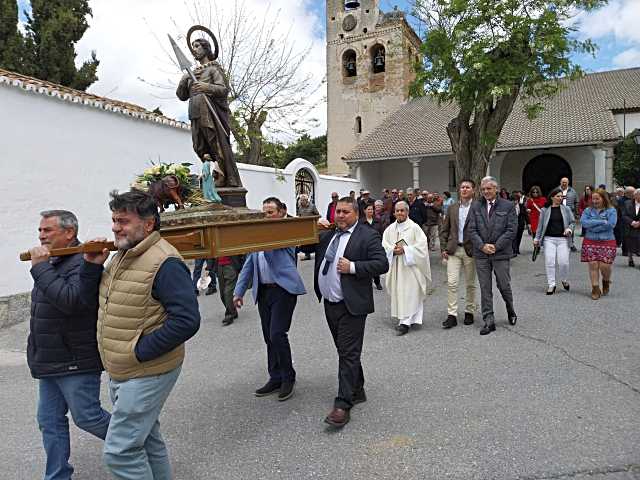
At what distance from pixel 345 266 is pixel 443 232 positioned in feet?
10.8

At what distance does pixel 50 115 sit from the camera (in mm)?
8602

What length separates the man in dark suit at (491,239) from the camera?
5910 mm

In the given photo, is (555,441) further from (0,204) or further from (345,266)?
(0,204)

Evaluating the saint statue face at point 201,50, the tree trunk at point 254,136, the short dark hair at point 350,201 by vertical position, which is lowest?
the short dark hair at point 350,201

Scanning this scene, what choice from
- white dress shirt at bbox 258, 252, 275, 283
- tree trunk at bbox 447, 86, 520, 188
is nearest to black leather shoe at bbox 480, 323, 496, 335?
white dress shirt at bbox 258, 252, 275, 283

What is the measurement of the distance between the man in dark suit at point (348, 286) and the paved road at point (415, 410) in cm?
33

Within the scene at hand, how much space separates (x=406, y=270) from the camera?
254 inches

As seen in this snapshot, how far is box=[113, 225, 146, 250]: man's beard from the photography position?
2371 millimetres

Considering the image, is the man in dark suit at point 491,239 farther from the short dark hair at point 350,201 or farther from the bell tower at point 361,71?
the bell tower at point 361,71

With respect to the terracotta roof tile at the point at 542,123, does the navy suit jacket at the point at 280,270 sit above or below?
below

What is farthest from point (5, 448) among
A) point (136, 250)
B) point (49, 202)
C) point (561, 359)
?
point (49, 202)

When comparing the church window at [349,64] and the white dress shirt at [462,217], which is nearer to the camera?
the white dress shirt at [462,217]

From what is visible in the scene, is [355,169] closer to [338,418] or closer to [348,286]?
[348,286]

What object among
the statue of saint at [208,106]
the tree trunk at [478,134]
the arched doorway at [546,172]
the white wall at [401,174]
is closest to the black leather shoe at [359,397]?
the statue of saint at [208,106]
